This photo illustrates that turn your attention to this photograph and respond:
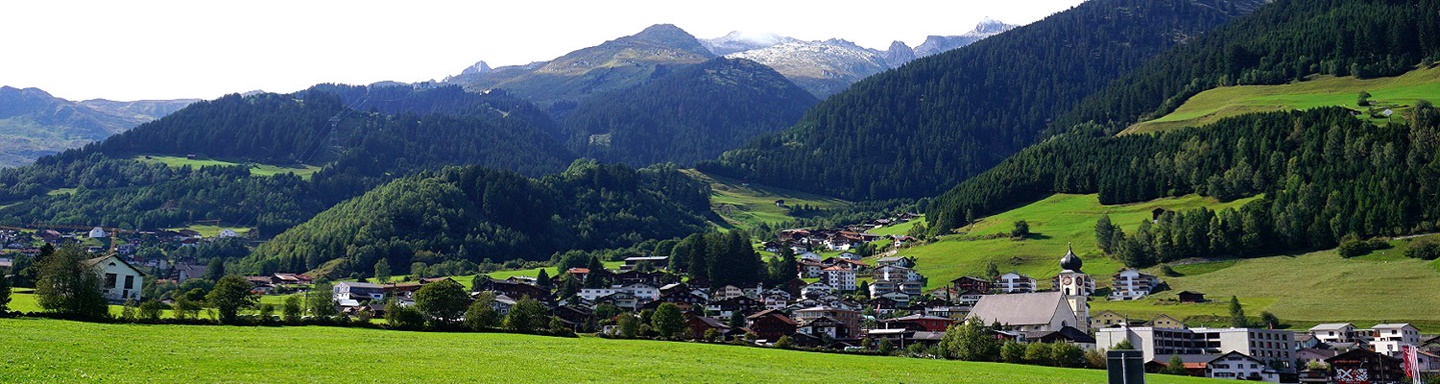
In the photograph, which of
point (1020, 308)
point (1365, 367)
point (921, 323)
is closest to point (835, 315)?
point (921, 323)

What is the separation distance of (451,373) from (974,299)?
391 feet

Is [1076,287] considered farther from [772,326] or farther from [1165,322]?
[772,326]

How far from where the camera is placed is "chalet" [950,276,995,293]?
525ft

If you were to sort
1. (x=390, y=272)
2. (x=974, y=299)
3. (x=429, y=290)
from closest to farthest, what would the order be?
(x=429, y=290)
(x=974, y=299)
(x=390, y=272)

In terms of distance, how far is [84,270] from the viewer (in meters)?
68.9

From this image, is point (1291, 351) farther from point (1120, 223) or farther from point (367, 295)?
point (367, 295)

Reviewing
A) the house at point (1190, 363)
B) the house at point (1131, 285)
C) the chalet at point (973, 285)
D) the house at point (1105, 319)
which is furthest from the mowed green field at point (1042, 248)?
the house at point (1190, 363)

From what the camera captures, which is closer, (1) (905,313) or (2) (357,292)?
(1) (905,313)

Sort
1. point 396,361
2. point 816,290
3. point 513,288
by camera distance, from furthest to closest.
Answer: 1. point 816,290
2. point 513,288
3. point 396,361

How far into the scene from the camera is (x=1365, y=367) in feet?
344

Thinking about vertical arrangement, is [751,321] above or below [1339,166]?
below

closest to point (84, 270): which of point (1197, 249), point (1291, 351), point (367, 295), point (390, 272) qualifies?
point (367, 295)

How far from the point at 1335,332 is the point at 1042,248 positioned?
59785mm

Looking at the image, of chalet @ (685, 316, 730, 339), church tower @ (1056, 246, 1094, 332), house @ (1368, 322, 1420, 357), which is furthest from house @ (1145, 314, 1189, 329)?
chalet @ (685, 316, 730, 339)
